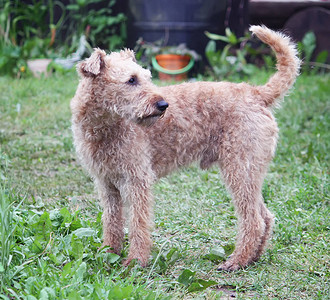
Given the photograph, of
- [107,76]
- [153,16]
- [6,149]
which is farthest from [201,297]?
[153,16]

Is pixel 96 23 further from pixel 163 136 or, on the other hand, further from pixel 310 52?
pixel 163 136

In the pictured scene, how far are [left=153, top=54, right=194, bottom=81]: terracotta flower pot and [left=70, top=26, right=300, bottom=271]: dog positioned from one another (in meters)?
4.52

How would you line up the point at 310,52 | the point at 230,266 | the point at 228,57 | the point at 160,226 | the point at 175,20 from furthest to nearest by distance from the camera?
the point at 310,52 → the point at 228,57 → the point at 175,20 → the point at 160,226 → the point at 230,266

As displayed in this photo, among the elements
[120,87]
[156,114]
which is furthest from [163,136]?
[120,87]

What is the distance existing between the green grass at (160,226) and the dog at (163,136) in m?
0.24

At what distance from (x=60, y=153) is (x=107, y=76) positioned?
98.2 inches

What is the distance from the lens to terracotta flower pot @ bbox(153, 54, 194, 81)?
8141 mm

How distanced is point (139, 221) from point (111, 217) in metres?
0.27

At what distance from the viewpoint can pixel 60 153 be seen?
216 inches

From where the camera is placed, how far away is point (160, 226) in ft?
13.2

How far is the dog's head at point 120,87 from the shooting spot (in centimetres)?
312

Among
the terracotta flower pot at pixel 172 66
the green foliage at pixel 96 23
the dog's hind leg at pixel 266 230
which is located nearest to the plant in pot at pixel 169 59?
the terracotta flower pot at pixel 172 66

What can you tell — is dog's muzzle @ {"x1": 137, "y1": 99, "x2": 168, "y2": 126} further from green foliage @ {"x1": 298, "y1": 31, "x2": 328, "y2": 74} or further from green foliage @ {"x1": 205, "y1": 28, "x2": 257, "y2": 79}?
green foliage @ {"x1": 298, "y1": 31, "x2": 328, "y2": 74}

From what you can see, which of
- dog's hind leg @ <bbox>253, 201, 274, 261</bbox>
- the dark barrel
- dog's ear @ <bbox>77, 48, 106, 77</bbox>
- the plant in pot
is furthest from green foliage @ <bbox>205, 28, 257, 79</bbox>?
dog's ear @ <bbox>77, 48, 106, 77</bbox>
